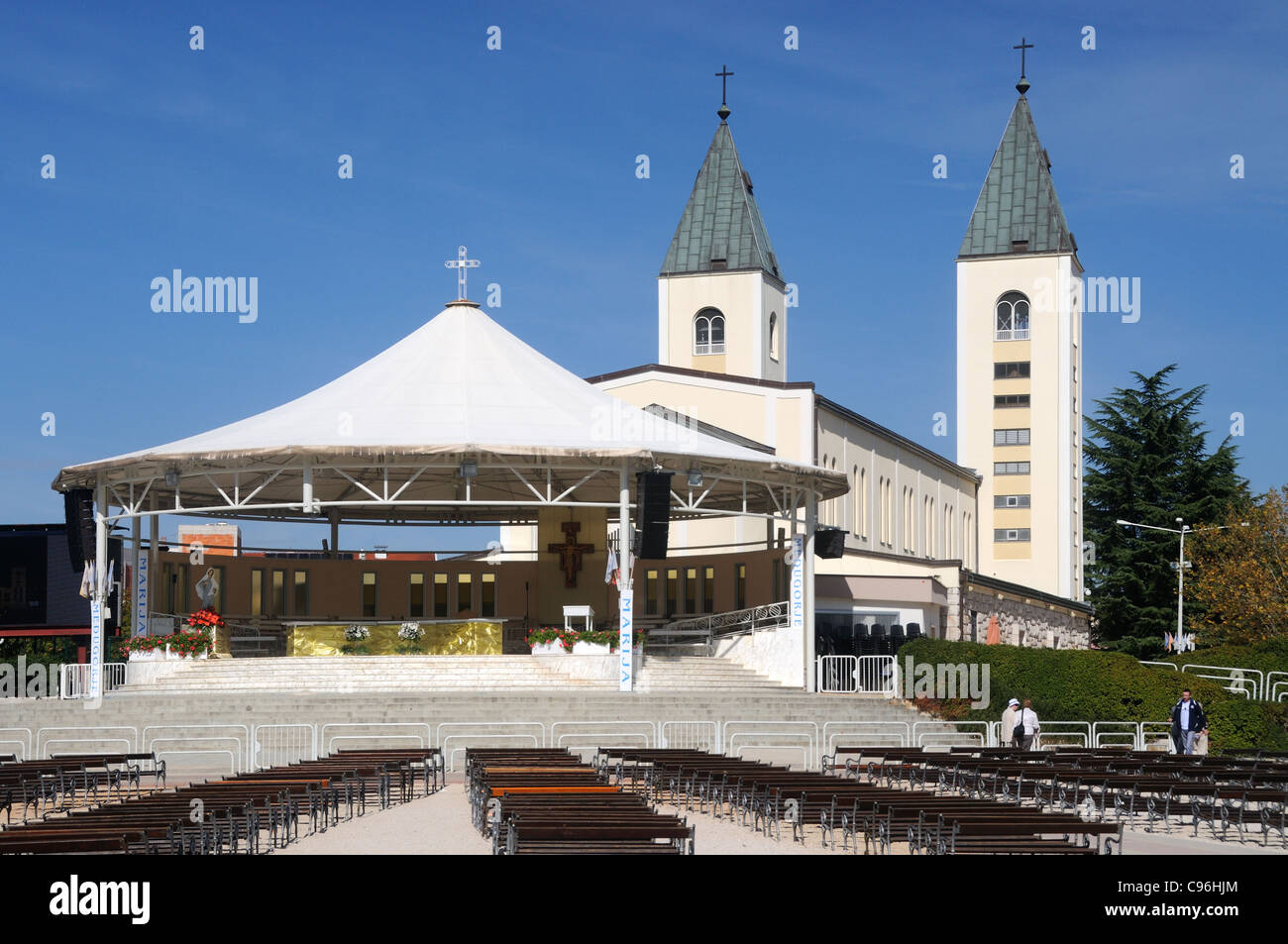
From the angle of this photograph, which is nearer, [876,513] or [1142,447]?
[876,513]

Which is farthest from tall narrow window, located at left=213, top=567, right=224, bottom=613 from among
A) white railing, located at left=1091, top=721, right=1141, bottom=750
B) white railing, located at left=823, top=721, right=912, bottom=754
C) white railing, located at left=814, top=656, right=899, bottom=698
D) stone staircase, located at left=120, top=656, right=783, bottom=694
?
white railing, located at left=1091, top=721, right=1141, bottom=750

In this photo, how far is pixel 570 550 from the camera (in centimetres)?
4356

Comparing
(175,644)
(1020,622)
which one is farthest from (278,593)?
(1020,622)

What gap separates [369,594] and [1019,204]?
146 ft

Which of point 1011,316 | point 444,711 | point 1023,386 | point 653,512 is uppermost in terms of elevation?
point 1011,316

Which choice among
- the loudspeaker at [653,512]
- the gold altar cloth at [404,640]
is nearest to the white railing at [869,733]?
the loudspeaker at [653,512]

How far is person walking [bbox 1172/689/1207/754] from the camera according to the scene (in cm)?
2481

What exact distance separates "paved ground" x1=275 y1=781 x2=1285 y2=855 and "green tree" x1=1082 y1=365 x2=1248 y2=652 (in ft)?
157

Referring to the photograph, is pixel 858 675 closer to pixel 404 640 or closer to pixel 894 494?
pixel 404 640

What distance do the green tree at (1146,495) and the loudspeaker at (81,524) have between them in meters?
43.3
